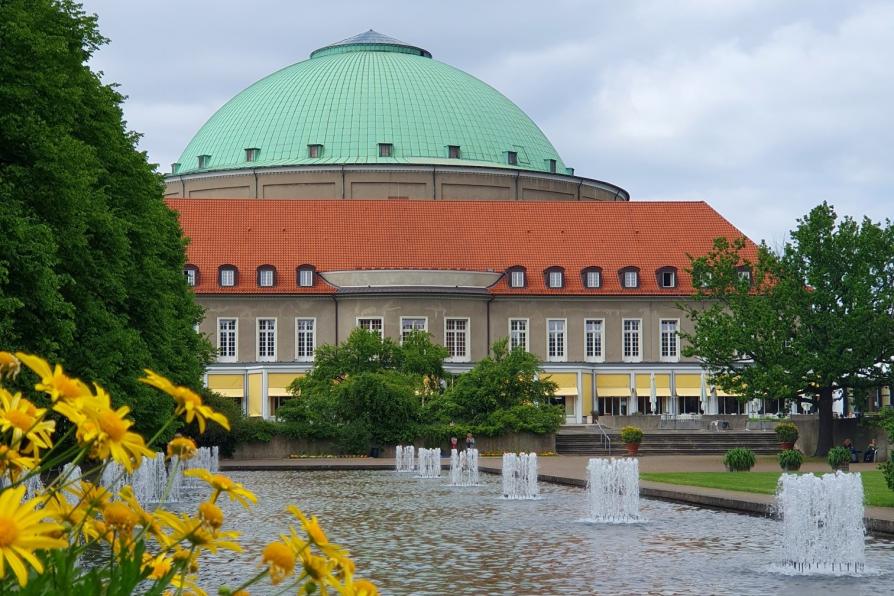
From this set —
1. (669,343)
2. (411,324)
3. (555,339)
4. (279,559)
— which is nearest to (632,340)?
(669,343)

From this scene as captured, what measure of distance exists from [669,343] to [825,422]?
29875mm

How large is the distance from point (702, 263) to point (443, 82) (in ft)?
175

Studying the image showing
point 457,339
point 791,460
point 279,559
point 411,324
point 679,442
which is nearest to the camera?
point 279,559

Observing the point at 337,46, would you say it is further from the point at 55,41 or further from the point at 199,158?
the point at 55,41

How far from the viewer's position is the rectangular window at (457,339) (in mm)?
81188

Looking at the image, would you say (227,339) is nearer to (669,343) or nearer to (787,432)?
(669,343)

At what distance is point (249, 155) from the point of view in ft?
324

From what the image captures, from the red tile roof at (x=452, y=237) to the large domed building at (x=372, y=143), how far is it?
806 centimetres

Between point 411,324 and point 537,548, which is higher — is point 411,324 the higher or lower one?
the higher one

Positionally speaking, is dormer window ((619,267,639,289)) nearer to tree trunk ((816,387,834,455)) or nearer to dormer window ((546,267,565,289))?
dormer window ((546,267,565,289))

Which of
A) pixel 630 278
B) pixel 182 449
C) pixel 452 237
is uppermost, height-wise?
pixel 452 237

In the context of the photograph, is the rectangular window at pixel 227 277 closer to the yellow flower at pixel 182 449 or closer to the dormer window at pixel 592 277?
the dormer window at pixel 592 277

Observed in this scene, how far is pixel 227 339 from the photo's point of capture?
82.3 meters

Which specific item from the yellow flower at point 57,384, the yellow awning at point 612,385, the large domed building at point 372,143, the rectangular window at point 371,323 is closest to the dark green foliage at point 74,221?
the yellow flower at point 57,384
